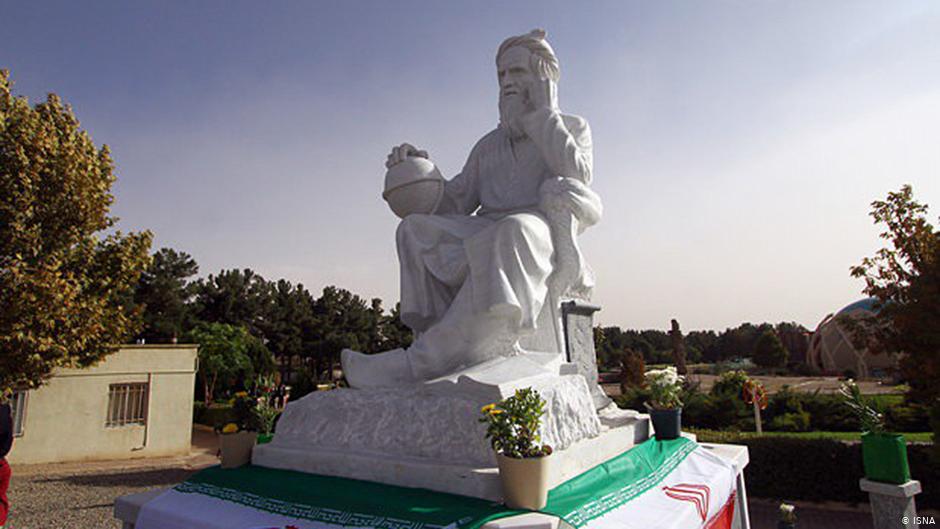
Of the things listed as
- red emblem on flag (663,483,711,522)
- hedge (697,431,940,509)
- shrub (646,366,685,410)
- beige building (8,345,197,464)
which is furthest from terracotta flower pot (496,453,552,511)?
beige building (8,345,197,464)

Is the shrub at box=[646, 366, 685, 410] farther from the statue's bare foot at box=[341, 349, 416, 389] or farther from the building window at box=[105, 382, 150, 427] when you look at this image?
the building window at box=[105, 382, 150, 427]

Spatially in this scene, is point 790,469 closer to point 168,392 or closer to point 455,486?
point 455,486

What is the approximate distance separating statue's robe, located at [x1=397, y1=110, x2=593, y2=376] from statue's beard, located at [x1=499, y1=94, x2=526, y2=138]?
10 centimetres

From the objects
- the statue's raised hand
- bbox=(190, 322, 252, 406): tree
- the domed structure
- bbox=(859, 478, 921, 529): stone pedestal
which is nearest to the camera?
bbox=(859, 478, 921, 529): stone pedestal

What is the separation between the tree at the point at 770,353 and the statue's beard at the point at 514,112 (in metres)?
43.0

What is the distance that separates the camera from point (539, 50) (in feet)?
14.9

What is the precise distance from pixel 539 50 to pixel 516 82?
0.33 meters

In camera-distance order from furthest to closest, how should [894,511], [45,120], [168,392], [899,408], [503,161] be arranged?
1. [168,392]
2. [899,408]
3. [45,120]
4. [503,161]
5. [894,511]

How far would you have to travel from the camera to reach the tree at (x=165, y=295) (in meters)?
22.5

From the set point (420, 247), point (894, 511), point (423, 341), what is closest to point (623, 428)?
point (423, 341)

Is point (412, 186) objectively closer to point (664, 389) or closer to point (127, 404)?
point (664, 389)

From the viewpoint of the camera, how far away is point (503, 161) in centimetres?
473

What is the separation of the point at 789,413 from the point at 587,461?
10.3m

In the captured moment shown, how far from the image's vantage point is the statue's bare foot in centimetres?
346
